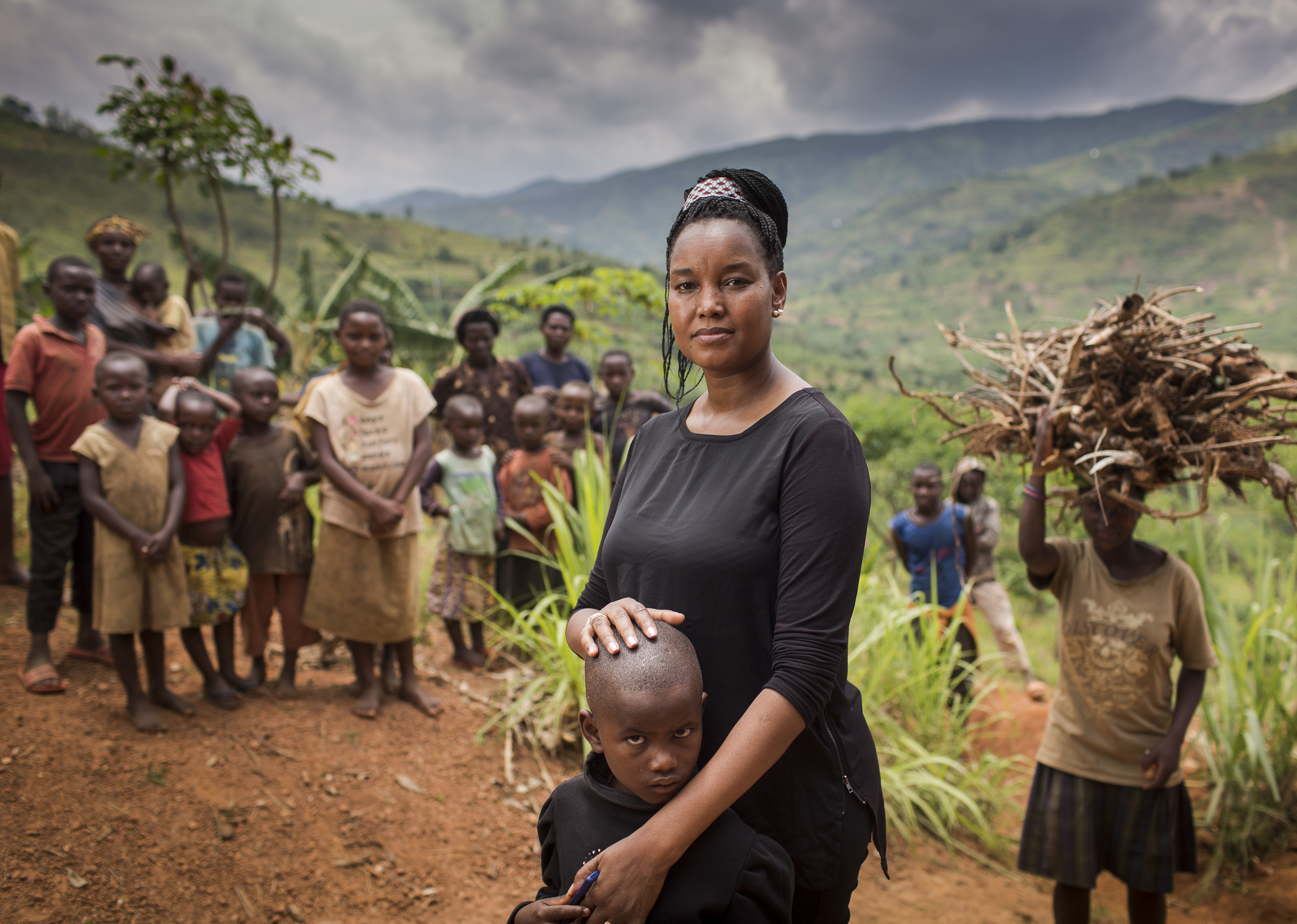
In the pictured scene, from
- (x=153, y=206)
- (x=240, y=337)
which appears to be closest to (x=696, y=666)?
(x=240, y=337)

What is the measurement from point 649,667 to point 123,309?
4.61m

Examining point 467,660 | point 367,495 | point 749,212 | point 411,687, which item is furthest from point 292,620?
point 749,212

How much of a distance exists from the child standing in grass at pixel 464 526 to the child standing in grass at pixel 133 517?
1314 millimetres

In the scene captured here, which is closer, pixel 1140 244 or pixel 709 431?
pixel 709 431

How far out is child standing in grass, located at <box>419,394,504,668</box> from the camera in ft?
14.3

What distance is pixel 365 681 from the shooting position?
3.73 meters

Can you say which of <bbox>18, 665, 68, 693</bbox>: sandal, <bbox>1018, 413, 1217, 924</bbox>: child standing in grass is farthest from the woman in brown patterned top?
<bbox>1018, 413, 1217, 924</bbox>: child standing in grass

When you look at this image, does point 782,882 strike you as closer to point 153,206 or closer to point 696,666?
point 696,666

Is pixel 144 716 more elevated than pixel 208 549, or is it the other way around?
pixel 208 549

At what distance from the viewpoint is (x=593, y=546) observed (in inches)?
147

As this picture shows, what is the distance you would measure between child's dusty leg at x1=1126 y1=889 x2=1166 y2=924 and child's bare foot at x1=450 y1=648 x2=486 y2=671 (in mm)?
3244

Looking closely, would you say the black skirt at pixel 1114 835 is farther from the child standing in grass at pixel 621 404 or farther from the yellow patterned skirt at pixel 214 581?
the yellow patterned skirt at pixel 214 581

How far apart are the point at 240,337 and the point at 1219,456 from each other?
5628 millimetres

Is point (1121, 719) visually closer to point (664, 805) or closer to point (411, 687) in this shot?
point (664, 805)
